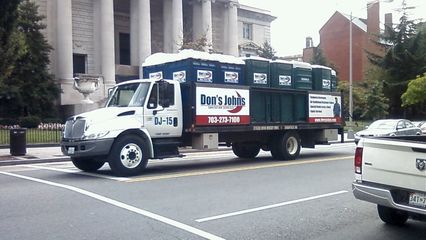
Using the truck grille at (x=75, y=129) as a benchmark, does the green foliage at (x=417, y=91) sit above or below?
above

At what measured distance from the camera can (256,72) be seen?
16.2 meters

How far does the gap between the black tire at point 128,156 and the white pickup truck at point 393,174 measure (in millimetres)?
7229

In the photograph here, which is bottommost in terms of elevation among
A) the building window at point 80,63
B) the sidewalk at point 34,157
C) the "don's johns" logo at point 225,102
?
the sidewalk at point 34,157

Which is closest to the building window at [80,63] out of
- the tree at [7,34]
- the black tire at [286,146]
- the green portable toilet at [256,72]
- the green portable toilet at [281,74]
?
the tree at [7,34]

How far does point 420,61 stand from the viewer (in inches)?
2233

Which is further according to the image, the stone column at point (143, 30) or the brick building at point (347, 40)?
the brick building at point (347, 40)

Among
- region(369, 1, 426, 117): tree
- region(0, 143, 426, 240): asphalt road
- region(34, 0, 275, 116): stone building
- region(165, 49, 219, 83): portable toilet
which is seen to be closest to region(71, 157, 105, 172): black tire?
region(0, 143, 426, 240): asphalt road

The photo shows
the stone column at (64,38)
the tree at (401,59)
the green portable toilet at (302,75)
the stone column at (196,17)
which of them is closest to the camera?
the green portable toilet at (302,75)

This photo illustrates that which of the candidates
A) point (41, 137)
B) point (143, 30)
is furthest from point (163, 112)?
Answer: point (143, 30)

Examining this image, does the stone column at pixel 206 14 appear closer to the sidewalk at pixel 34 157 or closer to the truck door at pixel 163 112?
the sidewalk at pixel 34 157

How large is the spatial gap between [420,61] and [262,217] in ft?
179

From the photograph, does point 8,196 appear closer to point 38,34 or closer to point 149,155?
point 149,155

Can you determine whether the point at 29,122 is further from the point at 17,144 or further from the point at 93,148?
the point at 93,148

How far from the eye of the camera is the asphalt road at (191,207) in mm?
6977
